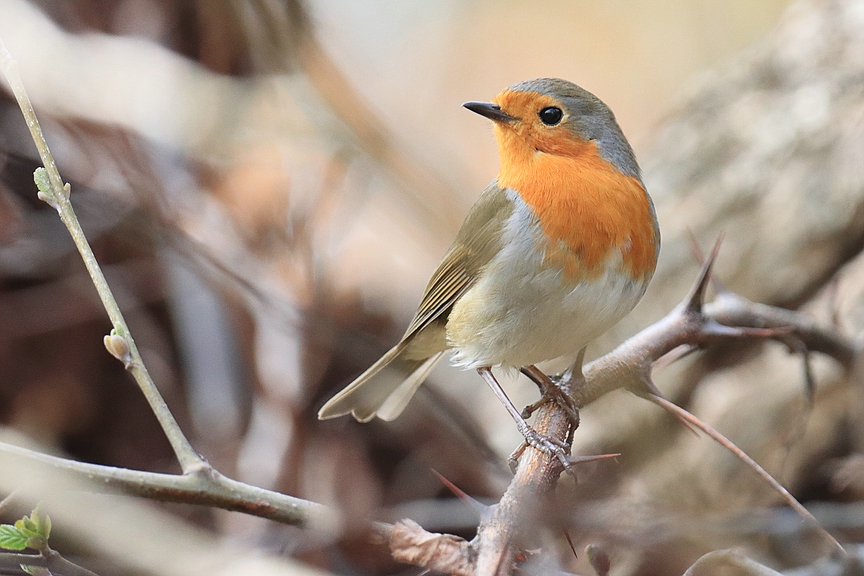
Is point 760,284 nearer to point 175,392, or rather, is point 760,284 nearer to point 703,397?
point 703,397

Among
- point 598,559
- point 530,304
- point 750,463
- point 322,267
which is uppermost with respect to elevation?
point 322,267

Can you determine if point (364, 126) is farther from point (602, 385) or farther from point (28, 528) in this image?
point (28, 528)

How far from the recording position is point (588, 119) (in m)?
2.98

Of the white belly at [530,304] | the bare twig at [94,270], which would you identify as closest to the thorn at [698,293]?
the white belly at [530,304]

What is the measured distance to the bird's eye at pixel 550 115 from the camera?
2.94 metres

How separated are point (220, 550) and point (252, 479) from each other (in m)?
0.78

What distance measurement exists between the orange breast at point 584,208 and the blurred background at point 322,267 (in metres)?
0.61

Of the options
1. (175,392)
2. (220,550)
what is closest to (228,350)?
(175,392)

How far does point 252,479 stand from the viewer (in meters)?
3.73

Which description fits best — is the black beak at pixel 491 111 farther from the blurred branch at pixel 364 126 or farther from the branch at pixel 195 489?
the branch at pixel 195 489

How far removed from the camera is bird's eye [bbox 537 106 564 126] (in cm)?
294

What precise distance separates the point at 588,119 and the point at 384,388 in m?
1.28

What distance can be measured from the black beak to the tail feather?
36.5 inches

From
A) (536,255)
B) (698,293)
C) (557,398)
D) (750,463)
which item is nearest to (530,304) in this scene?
(536,255)
